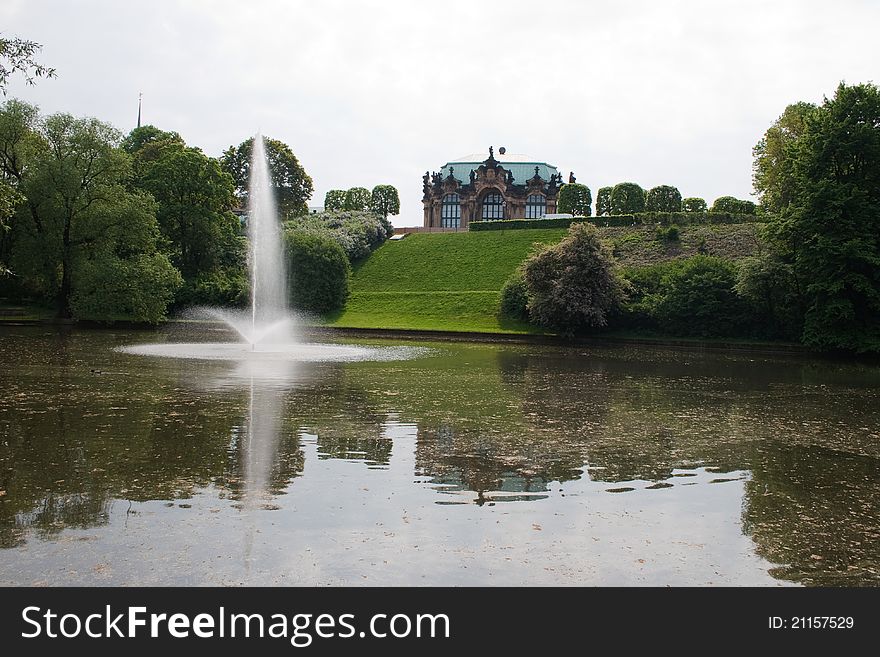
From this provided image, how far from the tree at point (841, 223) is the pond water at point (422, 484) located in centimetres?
1722

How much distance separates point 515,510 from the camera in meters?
8.48

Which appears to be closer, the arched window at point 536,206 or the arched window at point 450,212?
the arched window at point 536,206

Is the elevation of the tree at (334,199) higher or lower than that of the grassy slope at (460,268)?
higher

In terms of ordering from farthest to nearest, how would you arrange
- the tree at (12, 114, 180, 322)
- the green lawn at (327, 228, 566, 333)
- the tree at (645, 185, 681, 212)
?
the tree at (645, 185, 681, 212) → the green lawn at (327, 228, 566, 333) → the tree at (12, 114, 180, 322)

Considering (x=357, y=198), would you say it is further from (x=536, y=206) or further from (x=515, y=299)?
(x=515, y=299)

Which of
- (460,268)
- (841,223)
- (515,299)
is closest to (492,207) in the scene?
(460,268)

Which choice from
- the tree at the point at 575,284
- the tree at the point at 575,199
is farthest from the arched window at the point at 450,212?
the tree at the point at 575,284

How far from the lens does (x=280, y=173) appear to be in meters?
79.9

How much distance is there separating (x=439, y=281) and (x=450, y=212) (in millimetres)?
32726

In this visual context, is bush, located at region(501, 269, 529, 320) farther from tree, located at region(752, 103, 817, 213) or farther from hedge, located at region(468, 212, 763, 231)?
hedge, located at region(468, 212, 763, 231)

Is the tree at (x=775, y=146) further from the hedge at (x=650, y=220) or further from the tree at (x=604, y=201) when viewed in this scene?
the tree at (x=604, y=201)

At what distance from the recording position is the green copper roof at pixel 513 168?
313 ft

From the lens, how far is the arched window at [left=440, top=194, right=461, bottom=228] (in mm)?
94312

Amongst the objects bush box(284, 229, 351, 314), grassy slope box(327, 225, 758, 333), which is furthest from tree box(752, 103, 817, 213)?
Answer: bush box(284, 229, 351, 314)
